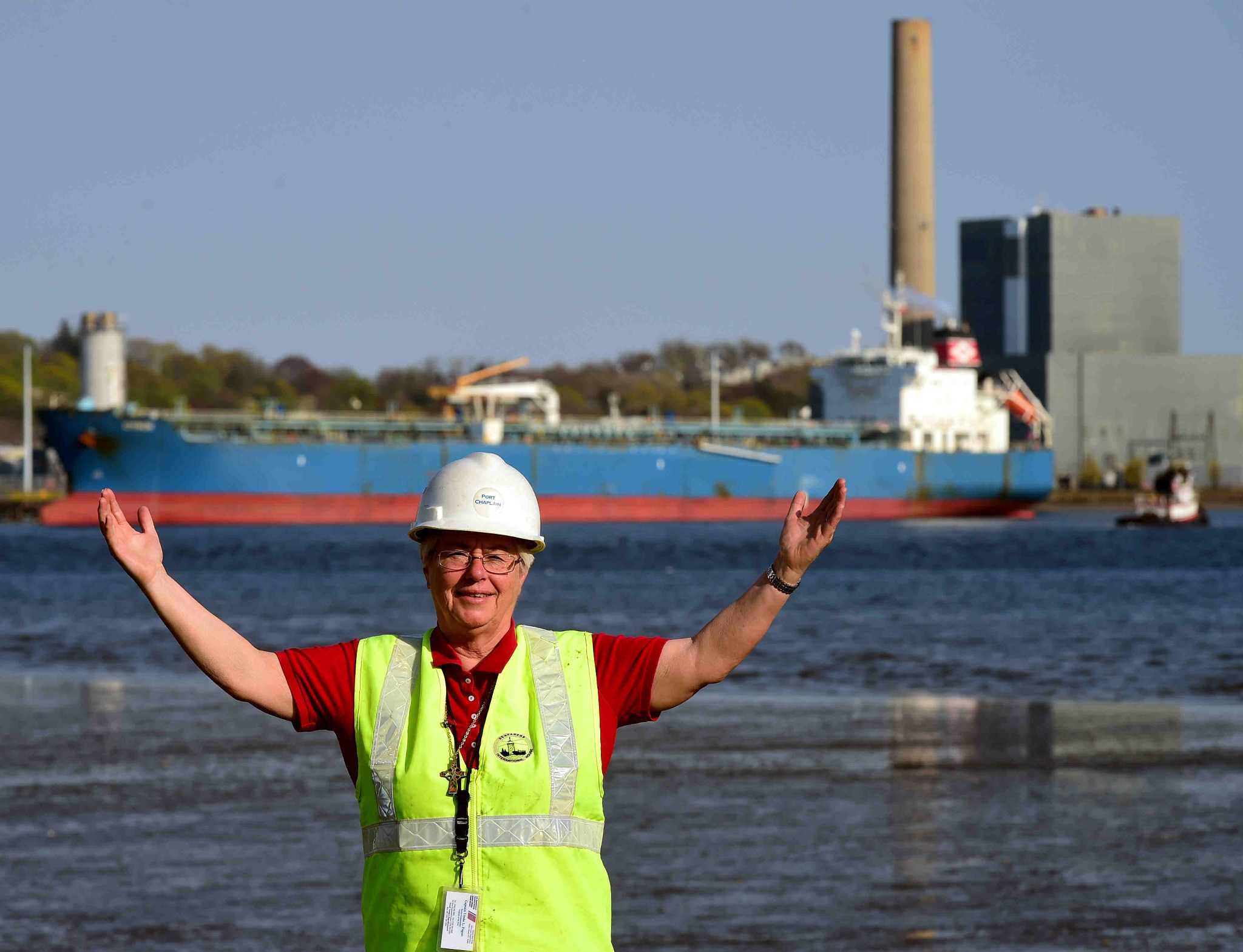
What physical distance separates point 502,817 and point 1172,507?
61937 millimetres

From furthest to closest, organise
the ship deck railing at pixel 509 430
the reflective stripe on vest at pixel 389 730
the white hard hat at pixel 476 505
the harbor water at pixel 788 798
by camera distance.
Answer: the ship deck railing at pixel 509 430 < the harbor water at pixel 788 798 < the white hard hat at pixel 476 505 < the reflective stripe on vest at pixel 389 730

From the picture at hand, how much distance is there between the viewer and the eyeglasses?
321 cm

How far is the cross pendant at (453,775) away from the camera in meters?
3.06

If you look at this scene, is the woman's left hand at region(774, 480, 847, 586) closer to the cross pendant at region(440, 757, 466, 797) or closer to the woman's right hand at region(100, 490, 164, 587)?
the cross pendant at region(440, 757, 466, 797)

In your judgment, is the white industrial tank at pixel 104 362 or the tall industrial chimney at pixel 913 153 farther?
the tall industrial chimney at pixel 913 153

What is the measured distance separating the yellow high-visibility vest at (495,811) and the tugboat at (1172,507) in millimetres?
60330

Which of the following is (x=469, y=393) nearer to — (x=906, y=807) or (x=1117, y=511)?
(x=1117, y=511)

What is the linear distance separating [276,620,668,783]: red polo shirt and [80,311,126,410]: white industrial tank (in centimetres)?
6684

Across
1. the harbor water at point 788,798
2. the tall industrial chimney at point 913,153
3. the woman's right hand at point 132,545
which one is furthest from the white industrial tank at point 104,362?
the woman's right hand at point 132,545

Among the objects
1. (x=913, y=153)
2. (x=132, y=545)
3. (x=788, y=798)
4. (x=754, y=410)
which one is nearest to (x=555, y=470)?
(x=913, y=153)

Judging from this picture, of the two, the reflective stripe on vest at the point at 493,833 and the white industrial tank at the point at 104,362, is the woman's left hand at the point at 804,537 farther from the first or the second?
the white industrial tank at the point at 104,362

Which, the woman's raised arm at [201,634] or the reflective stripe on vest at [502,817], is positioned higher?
the woman's raised arm at [201,634]

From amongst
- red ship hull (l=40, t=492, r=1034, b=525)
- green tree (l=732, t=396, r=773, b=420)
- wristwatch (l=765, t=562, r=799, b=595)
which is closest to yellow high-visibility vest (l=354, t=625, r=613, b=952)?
wristwatch (l=765, t=562, r=799, b=595)

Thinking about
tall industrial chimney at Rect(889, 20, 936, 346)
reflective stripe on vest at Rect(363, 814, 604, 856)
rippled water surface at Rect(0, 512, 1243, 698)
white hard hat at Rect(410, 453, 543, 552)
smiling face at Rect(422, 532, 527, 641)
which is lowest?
rippled water surface at Rect(0, 512, 1243, 698)
